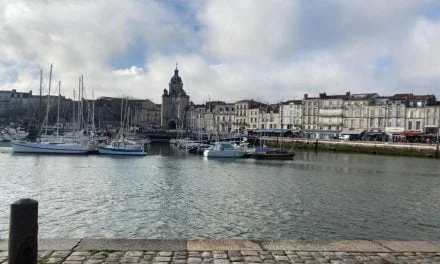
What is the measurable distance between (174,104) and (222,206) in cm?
13080

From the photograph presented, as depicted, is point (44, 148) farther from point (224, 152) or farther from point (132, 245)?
point (132, 245)

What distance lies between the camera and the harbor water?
14242mm

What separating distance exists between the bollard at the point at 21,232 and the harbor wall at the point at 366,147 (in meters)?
66.8

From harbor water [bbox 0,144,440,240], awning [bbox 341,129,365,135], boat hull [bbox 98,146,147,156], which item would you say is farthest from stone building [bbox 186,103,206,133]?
harbor water [bbox 0,144,440,240]

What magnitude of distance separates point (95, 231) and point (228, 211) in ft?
18.4

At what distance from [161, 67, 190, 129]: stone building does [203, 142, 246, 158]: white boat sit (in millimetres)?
93148

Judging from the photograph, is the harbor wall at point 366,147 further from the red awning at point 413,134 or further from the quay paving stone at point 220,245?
the quay paving stone at point 220,245

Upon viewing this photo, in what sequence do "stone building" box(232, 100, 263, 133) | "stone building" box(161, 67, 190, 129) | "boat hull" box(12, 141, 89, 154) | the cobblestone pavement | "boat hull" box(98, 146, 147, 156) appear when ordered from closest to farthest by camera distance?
the cobblestone pavement → "boat hull" box(12, 141, 89, 154) → "boat hull" box(98, 146, 147, 156) → "stone building" box(232, 100, 263, 133) → "stone building" box(161, 67, 190, 129)

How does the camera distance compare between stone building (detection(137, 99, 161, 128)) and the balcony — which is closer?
the balcony

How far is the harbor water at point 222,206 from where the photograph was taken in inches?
561

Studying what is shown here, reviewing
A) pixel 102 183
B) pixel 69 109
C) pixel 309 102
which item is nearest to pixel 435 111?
pixel 309 102

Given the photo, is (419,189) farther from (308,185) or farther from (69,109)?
(69,109)

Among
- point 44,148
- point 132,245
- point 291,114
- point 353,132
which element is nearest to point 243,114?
point 291,114

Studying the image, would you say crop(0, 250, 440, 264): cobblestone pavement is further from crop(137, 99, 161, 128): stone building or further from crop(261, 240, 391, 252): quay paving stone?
crop(137, 99, 161, 128): stone building
